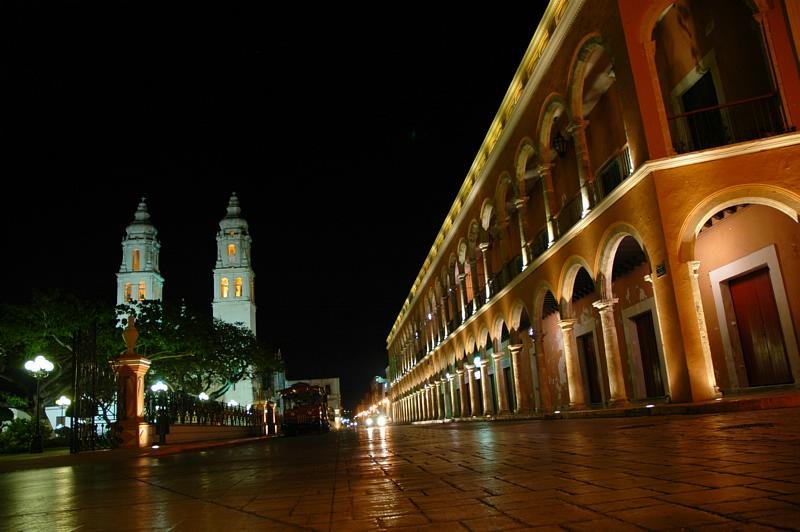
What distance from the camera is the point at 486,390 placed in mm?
27891

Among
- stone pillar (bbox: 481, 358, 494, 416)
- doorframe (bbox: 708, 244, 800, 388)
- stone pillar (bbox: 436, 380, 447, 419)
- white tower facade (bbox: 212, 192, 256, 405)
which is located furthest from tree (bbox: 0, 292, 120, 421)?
white tower facade (bbox: 212, 192, 256, 405)

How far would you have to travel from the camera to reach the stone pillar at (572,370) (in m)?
16.4

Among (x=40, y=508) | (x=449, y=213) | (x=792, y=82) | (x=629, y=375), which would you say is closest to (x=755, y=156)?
(x=792, y=82)

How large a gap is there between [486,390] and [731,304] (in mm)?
15370

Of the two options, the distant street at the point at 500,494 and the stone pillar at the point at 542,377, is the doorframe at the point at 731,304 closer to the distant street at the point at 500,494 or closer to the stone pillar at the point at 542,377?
the stone pillar at the point at 542,377

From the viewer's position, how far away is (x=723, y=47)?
42.4ft

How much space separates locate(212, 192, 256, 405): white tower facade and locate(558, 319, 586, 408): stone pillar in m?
64.8

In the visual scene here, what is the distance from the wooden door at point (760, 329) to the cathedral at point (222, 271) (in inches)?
2635

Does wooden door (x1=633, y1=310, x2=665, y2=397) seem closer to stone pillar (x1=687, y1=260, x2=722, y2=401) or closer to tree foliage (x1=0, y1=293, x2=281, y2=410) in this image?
stone pillar (x1=687, y1=260, x2=722, y2=401)

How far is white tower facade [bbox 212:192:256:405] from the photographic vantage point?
78.2m

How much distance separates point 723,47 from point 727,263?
4.52 meters

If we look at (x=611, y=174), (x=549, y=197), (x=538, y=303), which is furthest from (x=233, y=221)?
(x=611, y=174)

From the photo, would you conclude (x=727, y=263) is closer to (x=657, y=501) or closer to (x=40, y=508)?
(x=657, y=501)

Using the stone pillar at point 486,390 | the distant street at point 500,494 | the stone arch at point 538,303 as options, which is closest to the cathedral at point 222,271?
the stone pillar at point 486,390
